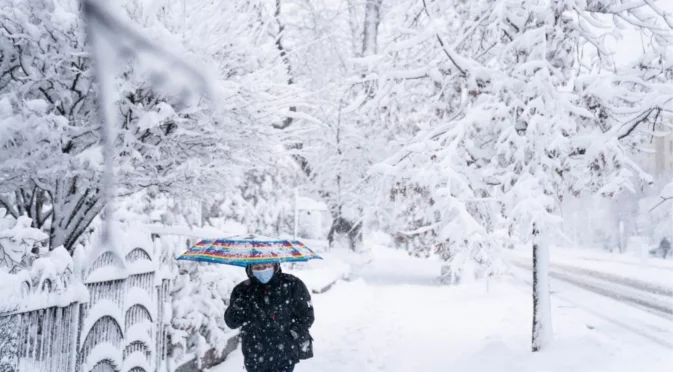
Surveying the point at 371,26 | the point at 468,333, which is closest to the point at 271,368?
the point at 468,333

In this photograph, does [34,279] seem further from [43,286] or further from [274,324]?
[274,324]

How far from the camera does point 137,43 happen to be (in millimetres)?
1019

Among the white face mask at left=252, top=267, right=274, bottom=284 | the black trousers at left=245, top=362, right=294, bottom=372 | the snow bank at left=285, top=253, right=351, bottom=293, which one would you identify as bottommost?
the snow bank at left=285, top=253, right=351, bottom=293

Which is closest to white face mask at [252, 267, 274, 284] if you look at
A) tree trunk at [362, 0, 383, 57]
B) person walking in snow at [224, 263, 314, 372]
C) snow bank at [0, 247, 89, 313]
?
person walking in snow at [224, 263, 314, 372]

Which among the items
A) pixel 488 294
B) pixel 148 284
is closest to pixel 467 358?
pixel 148 284

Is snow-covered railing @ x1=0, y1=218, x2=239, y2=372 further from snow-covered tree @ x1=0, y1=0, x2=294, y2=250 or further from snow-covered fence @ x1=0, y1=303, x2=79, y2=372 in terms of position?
snow-covered tree @ x1=0, y1=0, x2=294, y2=250

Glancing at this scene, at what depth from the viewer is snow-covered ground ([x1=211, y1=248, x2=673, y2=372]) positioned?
23.6 ft

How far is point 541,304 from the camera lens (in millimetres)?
7480

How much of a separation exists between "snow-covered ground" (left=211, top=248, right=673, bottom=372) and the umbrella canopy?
104 inches

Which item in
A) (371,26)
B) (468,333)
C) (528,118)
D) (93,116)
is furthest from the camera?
(371,26)

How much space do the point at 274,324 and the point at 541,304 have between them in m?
4.73

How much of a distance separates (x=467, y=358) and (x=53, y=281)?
239 inches

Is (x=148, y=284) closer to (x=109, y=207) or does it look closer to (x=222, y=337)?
(x=222, y=337)

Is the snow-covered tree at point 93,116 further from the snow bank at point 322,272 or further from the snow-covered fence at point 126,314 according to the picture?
the snow bank at point 322,272
